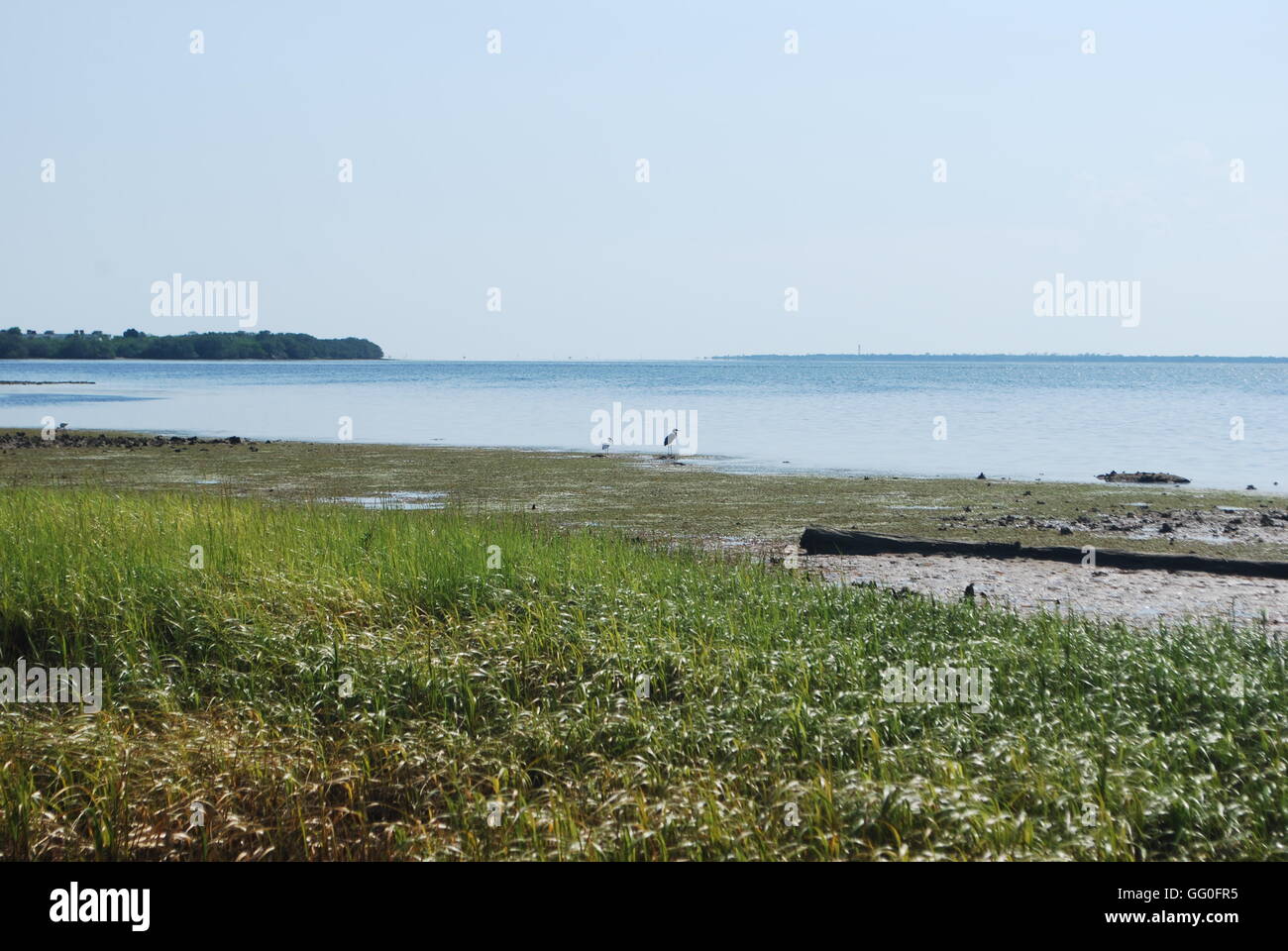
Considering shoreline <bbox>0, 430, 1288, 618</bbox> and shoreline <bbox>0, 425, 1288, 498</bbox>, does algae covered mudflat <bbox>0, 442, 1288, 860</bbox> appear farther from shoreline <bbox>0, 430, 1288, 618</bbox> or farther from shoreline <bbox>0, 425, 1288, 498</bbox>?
shoreline <bbox>0, 425, 1288, 498</bbox>

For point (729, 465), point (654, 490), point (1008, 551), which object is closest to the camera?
point (1008, 551)

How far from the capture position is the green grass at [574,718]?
5.65 m

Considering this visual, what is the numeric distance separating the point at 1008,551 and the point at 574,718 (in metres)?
9.07

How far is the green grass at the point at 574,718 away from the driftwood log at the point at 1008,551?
13.5 feet

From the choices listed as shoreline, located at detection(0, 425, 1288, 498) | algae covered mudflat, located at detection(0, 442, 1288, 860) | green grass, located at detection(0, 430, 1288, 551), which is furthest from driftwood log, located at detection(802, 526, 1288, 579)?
shoreline, located at detection(0, 425, 1288, 498)

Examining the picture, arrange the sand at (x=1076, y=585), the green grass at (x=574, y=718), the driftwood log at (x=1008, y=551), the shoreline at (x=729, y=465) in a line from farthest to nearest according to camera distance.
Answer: the shoreline at (x=729, y=465) → the driftwood log at (x=1008, y=551) → the sand at (x=1076, y=585) → the green grass at (x=574, y=718)

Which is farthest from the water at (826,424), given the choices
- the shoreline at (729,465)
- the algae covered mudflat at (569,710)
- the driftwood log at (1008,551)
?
the algae covered mudflat at (569,710)

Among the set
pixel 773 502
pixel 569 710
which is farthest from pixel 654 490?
pixel 569 710

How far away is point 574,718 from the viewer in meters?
7.11

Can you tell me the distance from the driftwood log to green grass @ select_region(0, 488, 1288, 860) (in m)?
4.10

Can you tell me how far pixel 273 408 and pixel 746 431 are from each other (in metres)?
28.0

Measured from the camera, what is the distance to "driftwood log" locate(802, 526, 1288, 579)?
522 inches

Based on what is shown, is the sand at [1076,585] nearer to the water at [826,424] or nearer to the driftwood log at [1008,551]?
the driftwood log at [1008,551]

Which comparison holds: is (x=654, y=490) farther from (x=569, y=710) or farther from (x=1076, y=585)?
(x=569, y=710)
